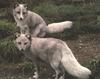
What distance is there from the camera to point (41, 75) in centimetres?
963

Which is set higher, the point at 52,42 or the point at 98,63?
the point at 52,42

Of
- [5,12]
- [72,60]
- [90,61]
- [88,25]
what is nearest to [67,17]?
[88,25]

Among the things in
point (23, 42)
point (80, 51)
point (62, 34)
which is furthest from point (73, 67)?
point (62, 34)

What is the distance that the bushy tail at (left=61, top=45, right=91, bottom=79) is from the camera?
27.2 ft

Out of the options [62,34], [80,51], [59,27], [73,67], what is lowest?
[80,51]

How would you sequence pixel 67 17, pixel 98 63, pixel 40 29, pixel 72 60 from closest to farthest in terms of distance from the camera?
1. pixel 72 60
2. pixel 98 63
3. pixel 40 29
4. pixel 67 17

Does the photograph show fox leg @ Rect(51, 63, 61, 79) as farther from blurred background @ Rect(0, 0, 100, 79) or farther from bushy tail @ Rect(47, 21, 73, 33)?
bushy tail @ Rect(47, 21, 73, 33)

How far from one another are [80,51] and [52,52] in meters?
1.79

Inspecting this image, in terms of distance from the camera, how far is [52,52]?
→ 29.1 feet

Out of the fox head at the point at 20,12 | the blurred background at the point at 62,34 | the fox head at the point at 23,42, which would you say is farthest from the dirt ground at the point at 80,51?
the fox head at the point at 20,12

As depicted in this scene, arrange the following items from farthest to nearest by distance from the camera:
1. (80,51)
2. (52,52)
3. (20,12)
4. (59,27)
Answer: (80,51) → (59,27) → (20,12) → (52,52)

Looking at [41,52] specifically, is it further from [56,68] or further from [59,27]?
[59,27]

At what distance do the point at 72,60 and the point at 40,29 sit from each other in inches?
75.3

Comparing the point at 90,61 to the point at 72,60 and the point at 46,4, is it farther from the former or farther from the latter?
the point at 46,4
